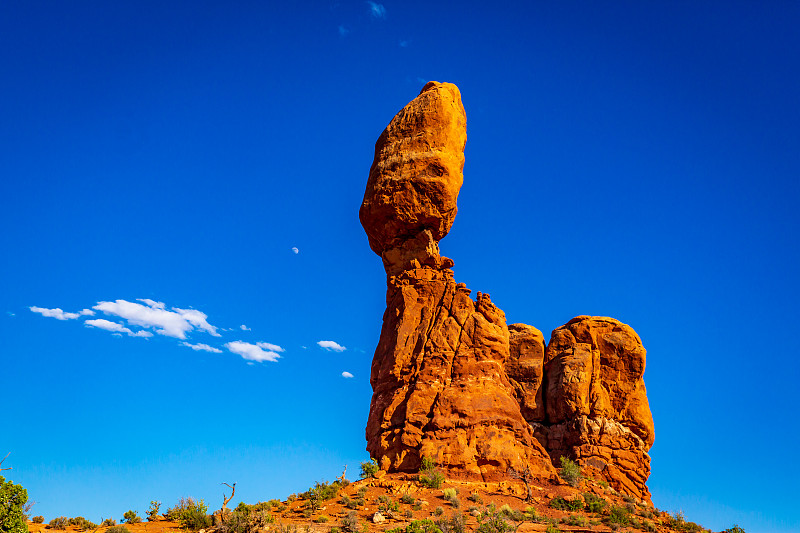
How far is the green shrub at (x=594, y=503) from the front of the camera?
2658 cm

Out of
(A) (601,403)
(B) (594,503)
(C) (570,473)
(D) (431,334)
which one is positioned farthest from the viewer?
(A) (601,403)

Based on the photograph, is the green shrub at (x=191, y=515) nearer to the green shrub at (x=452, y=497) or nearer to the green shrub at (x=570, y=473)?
the green shrub at (x=452, y=497)

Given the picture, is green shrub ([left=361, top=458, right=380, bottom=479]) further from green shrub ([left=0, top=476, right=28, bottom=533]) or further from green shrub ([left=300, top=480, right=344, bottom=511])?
green shrub ([left=0, top=476, right=28, bottom=533])

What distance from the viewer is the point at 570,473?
30344 millimetres

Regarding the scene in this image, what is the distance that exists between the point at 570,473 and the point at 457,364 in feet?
24.5

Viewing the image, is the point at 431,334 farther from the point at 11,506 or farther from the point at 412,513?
the point at 11,506

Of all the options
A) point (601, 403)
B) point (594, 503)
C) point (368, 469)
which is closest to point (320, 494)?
point (368, 469)

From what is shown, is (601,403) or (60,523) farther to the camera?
(601,403)

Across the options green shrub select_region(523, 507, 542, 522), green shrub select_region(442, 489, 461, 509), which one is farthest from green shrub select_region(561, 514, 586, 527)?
green shrub select_region(442, 489, 461, 509)

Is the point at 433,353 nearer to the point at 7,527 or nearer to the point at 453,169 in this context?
the point at 453,169

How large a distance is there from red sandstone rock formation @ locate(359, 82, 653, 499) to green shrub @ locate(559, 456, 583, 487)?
1263 mm

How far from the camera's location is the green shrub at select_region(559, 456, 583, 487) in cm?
2930

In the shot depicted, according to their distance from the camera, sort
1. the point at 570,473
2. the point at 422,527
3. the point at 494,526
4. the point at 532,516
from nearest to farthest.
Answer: the point at 422,527 → the point at 494,526 → the point at 532,516 → the point at 570,473

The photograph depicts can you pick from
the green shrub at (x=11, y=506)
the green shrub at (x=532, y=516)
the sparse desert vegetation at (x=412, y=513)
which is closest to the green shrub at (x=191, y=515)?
the sparse desert vegetation at (x=412, y=513)
